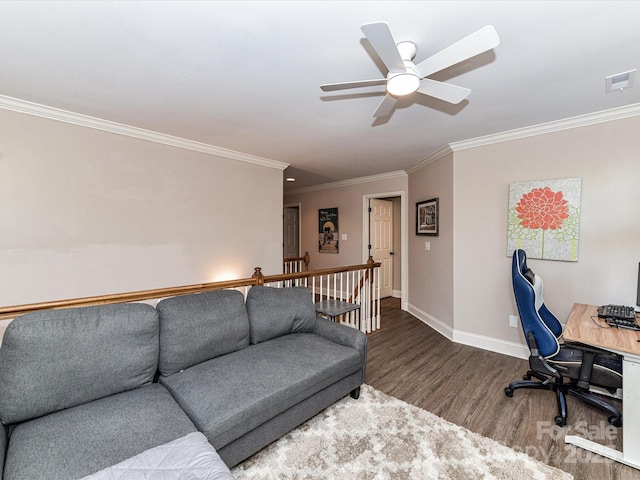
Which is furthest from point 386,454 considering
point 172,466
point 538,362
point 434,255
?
point 434,255

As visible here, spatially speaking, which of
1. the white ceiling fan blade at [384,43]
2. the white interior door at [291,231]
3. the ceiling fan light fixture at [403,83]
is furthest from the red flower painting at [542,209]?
the white interior door at [291,231]

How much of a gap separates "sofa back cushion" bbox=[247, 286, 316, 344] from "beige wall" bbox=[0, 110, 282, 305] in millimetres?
1481

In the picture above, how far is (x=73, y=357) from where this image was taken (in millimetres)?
1562

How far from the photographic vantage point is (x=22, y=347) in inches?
57.6

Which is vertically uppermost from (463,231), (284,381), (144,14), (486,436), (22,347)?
(144,14)

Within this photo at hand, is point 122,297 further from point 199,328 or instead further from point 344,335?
point 344,335

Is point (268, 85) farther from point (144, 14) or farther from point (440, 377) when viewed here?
point (440, 377)

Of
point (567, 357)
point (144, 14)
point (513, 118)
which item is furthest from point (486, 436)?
point (144, 14)

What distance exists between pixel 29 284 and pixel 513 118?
4.65 meters

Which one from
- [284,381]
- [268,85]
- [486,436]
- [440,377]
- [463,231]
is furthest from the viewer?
[463,231]

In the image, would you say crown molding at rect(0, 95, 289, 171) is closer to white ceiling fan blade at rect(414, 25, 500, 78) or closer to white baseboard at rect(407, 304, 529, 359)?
white ceiling fan blade at rect(414, 25, 500, 78)

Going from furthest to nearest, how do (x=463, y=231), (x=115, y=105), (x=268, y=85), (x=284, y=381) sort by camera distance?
(x=463, y=231), (x=115, y=105), (x=268, y=85), (x=284, y=381)

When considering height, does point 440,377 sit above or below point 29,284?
below

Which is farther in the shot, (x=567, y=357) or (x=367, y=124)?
(x=367, y=124)
